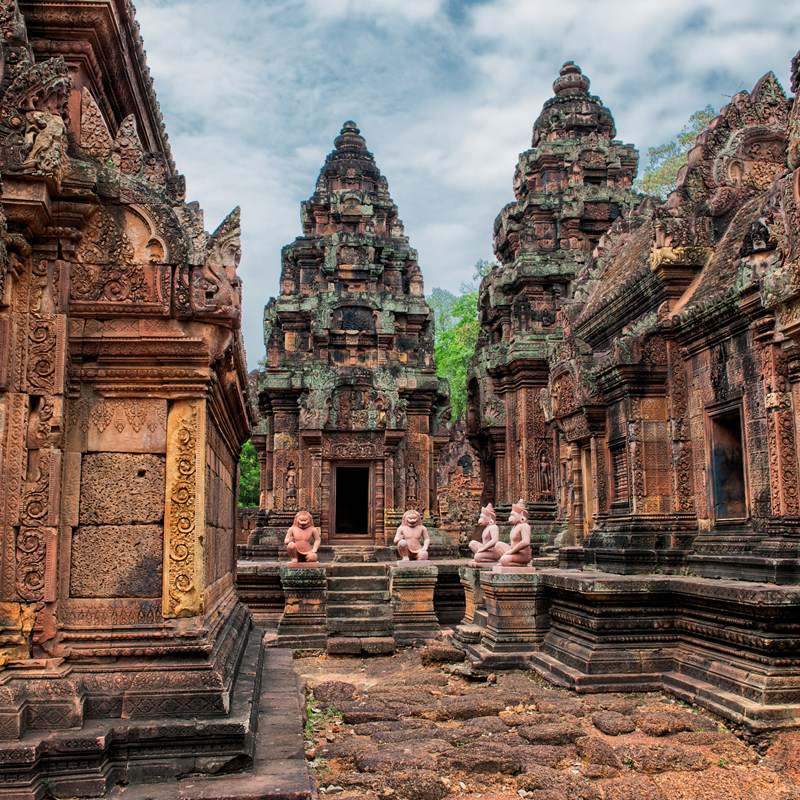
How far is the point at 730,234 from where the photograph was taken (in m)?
11.0

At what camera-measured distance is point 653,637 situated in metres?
8.69

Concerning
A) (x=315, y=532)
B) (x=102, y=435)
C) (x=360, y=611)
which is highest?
→ (x=102, y=435)

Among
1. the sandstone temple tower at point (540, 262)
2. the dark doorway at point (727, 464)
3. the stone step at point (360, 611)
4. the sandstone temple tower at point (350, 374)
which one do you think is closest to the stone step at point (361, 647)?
the stone step at point (360, 611)

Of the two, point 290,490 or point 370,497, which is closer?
point 290,490

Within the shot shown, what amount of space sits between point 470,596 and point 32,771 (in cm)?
939

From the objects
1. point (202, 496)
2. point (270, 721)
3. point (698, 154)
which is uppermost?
point (698, 154)

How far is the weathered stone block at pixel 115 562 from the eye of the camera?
440 cm

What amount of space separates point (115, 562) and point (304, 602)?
8892mm

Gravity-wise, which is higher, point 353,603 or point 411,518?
point 411,518

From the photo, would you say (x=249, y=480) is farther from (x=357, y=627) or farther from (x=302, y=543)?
(x=357, y=627)

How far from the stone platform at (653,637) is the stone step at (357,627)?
5.79ft

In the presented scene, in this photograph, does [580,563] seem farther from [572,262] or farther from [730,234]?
[572,262]

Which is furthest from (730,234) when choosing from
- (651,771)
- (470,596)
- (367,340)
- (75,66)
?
(367,340)

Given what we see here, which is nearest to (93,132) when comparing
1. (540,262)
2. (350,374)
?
(350,374)
